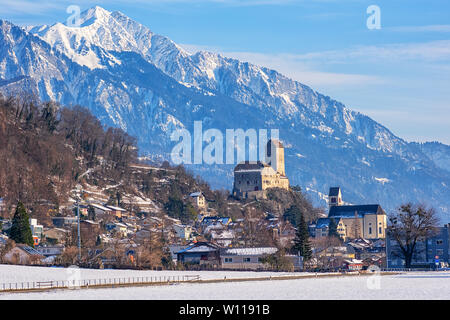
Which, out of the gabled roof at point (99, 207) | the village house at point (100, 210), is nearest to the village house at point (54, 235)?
the village house at point (100, 210)

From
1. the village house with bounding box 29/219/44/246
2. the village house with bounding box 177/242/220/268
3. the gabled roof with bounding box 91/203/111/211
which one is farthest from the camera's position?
the gabled roof with bounding box 91/203/111/211

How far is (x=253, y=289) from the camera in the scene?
8144 cm

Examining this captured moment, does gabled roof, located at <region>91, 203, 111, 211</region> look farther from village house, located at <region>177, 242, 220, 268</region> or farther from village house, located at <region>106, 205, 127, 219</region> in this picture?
village house, located at <region>177, 242, 220, 268</region>

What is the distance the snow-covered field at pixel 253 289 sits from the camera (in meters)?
71.9

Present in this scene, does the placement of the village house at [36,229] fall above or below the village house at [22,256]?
above

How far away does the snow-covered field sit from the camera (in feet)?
236

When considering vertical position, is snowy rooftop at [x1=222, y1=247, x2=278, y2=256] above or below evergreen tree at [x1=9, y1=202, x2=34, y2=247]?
below

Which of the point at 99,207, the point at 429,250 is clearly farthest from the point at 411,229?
the point at 99,207

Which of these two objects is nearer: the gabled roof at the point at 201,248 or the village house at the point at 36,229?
the gabled roof at the point at 201,248

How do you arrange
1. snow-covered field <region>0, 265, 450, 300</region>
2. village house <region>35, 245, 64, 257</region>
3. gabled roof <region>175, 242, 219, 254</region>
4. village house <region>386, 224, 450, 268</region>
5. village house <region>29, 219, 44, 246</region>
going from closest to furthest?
1. snow-covered field <region>0, 265, 450, 300</region>
2. village house <region>35, 245, 64, 257</region>
3. gabled roof <region>175, 242, 219, 254</region>
4. village house <region>386, 224, 450, 268</region>
5. village house <region>29, 219, 44, 246</region>

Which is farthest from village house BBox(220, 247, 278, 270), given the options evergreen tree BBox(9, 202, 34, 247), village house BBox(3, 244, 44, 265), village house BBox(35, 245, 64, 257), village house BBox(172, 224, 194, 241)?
village house BBox(172, 224, 194, 241)

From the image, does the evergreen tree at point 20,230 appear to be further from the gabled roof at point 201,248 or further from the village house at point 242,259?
the village house at point 242,259

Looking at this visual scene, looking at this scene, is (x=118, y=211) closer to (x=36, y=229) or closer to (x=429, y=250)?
(x=36, y=229)
